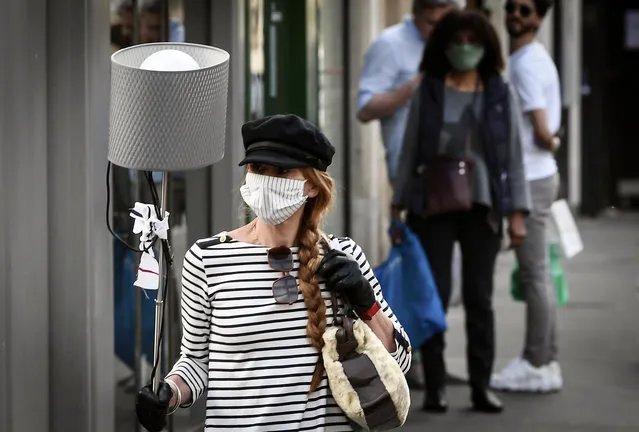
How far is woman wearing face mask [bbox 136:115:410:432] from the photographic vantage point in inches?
143

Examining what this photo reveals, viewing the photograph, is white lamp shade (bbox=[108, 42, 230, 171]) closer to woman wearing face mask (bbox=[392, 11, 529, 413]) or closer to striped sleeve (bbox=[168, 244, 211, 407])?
striped sleeve (bbox=[168, 244, 211, 407])

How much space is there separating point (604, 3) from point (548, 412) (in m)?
16.8

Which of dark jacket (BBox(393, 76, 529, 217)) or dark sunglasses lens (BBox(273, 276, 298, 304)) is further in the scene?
dark jacket (BBox(393, 76, 529, 217))

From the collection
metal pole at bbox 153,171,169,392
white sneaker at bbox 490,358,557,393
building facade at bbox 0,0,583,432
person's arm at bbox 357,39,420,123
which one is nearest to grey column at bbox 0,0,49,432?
building facade at bbox 0,0,583,432

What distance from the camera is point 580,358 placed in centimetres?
1012

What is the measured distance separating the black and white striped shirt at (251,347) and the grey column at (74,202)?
5.08 feet

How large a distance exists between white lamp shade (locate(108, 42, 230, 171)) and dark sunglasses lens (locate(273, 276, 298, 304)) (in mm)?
324

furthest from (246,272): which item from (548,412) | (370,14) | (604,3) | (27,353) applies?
(604,3)

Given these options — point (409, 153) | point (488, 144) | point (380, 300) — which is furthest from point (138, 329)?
point (380, 300)

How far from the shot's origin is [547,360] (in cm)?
885

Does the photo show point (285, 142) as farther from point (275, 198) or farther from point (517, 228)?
point (517, 228)

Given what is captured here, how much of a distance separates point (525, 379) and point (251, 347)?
5.38 meters

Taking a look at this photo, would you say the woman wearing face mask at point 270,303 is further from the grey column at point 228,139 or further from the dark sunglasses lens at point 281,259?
the grey column at point 228,139

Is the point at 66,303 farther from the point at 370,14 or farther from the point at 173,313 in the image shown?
the point at 370,14
